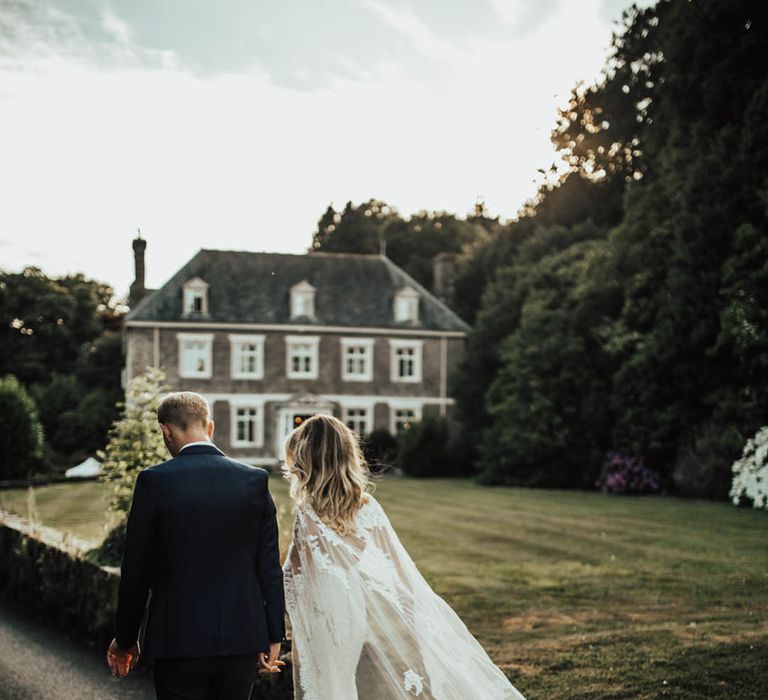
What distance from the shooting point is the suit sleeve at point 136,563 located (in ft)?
13.2

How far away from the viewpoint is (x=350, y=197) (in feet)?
221

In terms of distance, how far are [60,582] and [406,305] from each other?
115ft

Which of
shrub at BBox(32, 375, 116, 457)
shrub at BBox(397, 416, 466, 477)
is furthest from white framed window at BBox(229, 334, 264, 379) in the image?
shrub at BBox(397, 416, 466, 477)

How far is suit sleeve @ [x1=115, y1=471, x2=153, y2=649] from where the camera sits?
402 cm

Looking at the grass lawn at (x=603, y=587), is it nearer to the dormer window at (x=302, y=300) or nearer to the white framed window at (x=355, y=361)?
the white framed window at (x=355, y=361)

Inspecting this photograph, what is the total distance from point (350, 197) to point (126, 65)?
186 ft

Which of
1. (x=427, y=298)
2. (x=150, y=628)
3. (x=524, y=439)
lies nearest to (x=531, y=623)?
(x=150, y=628)

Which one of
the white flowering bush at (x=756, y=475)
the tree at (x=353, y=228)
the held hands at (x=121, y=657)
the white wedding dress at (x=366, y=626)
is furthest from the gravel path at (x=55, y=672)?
the tree at (x=353, y=228)

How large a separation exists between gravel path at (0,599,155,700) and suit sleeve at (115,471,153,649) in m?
3.49

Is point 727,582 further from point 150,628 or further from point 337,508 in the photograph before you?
point 150,628

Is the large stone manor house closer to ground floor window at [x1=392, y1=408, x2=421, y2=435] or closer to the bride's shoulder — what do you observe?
ground floor window at [x1=392, y1=408, x2=421, y2=435]

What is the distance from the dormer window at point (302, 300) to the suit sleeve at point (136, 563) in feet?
129

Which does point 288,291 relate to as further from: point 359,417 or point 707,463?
point 707,463

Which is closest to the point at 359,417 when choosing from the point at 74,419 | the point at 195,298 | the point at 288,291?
the point at 288,291
